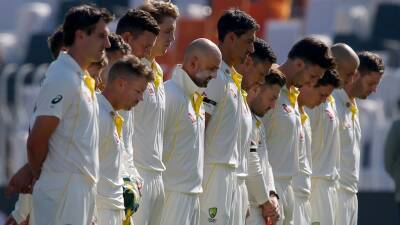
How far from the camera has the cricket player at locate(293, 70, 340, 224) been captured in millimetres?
11594

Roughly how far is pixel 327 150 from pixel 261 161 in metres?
1.30

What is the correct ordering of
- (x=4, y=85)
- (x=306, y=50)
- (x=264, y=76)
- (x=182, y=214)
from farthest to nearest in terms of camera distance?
(x=4, y=85)
(x=306, y=50)
(x=264, y=76)
(x=182, y=214)

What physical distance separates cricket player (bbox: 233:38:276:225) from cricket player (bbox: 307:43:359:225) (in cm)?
147

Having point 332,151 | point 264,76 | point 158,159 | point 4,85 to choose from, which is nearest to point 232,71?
point 264,76

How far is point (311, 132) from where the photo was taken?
12.1 m

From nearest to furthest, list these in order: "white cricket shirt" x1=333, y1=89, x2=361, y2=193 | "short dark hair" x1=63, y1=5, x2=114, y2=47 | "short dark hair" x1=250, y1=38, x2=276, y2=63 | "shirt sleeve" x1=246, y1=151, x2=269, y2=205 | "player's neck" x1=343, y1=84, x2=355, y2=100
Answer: "short dark hair" x1=63, y1=5, x2=114, y2=47, "short dark hair" x1=250, y1=38, x2=276, y2=63, "shirt sleeve" x1=246, y1=151, x2=269, y2=205, "white cricket shirt" x1=333, y1=89, x2=361, y2=193, "player's neck" x1=343, y1=84, x2=355, y2=100

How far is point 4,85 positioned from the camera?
746 inches

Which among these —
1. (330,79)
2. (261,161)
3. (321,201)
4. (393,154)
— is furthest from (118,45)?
(393,154)

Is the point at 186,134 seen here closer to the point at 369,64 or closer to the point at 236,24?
the point at 236,24

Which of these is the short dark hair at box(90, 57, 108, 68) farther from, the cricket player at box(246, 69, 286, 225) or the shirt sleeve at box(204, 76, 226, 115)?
the cricket player at box(246, 69, 286, 225)

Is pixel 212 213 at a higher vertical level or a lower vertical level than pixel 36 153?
lower

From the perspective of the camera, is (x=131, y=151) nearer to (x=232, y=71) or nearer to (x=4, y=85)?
(x=232, y=71)

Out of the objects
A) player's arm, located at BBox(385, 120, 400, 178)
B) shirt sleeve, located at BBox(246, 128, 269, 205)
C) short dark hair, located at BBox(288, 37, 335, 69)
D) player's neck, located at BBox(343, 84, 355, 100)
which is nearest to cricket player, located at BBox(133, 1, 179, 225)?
shirt sleeve, located at BBox(246, 128, 269, 205)

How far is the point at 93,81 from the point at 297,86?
3.33 metres
